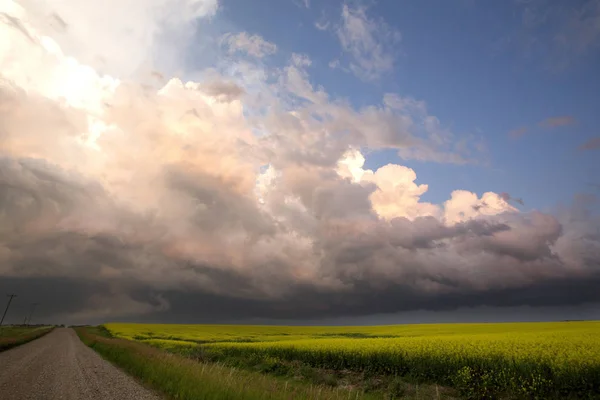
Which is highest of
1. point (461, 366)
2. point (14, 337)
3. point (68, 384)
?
point (14, 337)

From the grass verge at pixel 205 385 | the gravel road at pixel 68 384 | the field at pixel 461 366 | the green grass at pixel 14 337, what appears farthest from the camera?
the green grass at pixel 14 337

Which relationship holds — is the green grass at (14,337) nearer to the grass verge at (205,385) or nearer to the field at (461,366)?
the grass verge at (205,385)

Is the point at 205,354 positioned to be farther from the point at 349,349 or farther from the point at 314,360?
the point at 349,349

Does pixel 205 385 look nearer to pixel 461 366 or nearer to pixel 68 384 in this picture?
pixel 68 384

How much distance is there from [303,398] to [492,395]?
8.76m

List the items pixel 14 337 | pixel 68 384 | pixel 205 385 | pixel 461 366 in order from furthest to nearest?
pixel 14 337 → pixel 461 366 → pixel 68 384 → pixel 205 385

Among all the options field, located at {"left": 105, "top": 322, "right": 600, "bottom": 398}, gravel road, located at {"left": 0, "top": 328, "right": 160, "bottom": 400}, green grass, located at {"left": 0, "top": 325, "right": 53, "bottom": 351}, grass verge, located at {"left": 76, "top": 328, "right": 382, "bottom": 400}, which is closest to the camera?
grass verge, located at {"left": 76, "top": 328, "right": 382, "bottom": 400}

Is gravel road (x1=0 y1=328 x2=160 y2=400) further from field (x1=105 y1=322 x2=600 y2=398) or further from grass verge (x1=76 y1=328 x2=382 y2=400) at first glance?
field (x1=105 y1=322 x2=600 y2=398)

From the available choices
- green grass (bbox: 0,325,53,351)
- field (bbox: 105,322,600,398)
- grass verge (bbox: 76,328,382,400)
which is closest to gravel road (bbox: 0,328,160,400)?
grass verge (bbox: 76,328,382,400)

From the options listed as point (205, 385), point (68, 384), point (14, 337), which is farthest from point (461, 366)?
point (14, 337)

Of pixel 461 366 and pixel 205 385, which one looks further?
pixel 461 366

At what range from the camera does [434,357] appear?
18.5 metres

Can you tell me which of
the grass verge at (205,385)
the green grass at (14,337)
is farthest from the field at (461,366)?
the green grass at (14,337)

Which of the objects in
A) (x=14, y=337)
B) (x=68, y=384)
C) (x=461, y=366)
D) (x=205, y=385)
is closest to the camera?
(x=205, y=385)
